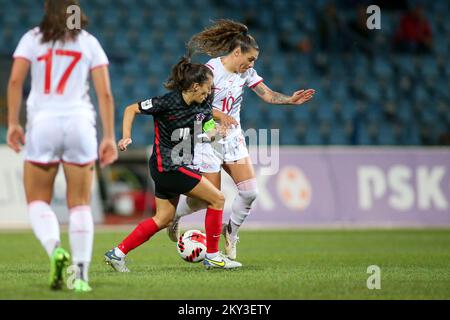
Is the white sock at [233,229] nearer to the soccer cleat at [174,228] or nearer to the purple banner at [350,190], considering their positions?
the soccer cleat at [174,228]

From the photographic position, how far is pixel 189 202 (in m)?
8.45

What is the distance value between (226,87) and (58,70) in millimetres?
2950

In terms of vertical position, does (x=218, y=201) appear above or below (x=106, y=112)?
below

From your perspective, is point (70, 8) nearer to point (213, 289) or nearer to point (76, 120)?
point (76, 120)

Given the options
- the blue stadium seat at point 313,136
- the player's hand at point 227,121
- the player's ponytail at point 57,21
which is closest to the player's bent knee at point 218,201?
the player's hand at point 227,121

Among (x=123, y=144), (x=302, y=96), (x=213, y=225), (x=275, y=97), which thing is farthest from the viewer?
(x=275, y=97)

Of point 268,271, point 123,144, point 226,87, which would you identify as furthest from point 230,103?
point 123,144

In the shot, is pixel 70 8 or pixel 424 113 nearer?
pixel 70 8

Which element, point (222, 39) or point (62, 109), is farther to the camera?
point (222, 39)

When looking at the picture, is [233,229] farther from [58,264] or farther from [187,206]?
[58,264]

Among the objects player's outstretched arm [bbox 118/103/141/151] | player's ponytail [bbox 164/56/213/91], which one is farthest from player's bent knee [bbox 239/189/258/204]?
player's outstretched arm [bbox 118/103/141/151]

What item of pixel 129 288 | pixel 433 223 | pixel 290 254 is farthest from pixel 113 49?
pixel 129 288

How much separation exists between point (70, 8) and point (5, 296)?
6.13ft

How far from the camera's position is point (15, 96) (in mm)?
5734
